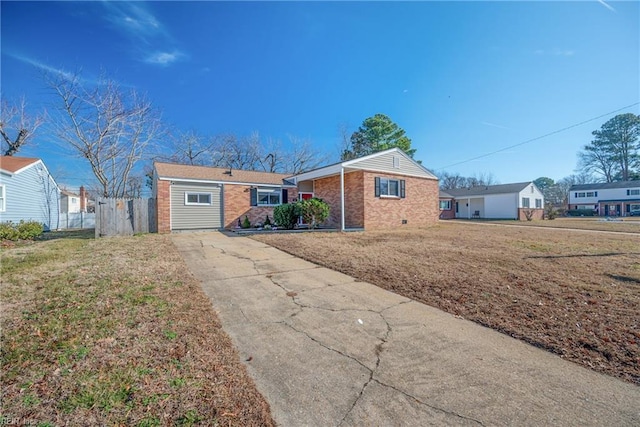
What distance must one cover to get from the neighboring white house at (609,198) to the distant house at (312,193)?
140 feet

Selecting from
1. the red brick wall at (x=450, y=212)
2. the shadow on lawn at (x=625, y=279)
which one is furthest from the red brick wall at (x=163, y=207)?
the red brick wall at (x=450, y=212)

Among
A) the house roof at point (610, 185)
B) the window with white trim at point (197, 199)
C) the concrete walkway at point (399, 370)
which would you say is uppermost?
the house roof at point (610, 185)

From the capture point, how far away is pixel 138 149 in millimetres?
20938

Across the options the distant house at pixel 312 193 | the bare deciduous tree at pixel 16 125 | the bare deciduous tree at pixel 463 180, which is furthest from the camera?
the bare deciduous tree at pixel 463 180

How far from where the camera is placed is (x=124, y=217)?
40.1 feet

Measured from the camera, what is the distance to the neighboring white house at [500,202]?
1153 inches

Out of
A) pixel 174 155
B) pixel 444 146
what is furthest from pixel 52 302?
pixel 174 155

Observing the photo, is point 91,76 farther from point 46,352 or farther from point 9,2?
point 46,352

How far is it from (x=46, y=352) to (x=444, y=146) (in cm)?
2575

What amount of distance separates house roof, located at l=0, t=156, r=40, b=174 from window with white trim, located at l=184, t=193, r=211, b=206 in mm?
8630

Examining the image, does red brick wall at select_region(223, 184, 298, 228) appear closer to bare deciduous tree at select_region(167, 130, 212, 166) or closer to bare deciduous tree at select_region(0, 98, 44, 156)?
bare deciduous tree at select_region(0, 98, 44, 156)

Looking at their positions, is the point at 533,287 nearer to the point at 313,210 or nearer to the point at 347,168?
the point at 313,210

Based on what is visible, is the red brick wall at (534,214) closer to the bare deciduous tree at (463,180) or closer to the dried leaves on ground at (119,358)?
the bare deciduous tree at (463,180)

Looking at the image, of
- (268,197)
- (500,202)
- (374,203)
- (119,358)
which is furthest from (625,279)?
(500,202)
